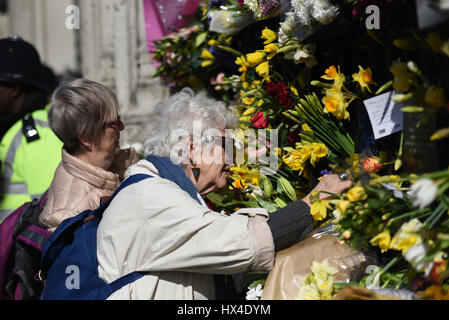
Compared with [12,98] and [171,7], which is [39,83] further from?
[171,7]

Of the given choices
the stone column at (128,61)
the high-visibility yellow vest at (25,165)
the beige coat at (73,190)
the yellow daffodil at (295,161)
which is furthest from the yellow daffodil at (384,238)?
the stone column at (128,61)

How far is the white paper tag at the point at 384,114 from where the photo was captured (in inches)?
70.9

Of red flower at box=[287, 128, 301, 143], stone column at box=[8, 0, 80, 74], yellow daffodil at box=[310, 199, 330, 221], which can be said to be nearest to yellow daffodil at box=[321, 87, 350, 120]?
yellow daffodil at box=[310, 199, 330, 221]

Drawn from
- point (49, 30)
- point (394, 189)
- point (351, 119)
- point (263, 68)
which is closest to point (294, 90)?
point (263, 68)

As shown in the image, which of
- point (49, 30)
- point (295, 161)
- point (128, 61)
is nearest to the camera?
point (295, 161)

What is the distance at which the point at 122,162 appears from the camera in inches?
109

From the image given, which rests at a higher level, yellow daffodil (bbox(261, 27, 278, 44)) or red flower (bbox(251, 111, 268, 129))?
yellow daffodil (bbox(261, 27, 278, 44))

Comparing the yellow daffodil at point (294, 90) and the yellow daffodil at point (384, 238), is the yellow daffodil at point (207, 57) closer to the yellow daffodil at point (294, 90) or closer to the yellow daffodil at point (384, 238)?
the yellow daffodil at point (294, 90)

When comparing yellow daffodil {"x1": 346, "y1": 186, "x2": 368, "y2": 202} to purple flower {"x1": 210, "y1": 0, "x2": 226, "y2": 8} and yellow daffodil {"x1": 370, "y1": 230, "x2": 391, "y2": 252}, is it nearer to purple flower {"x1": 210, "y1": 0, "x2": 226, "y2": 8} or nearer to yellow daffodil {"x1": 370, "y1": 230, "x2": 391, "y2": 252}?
yellow daffodil {"x1": 370, "y1": 230, "x2": 391, "y2": 252}

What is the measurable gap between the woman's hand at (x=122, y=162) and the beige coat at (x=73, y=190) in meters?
0.21

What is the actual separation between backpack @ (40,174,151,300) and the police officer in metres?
1.00

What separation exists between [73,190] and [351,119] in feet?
4.07

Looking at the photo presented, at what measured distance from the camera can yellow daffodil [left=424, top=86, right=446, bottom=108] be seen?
1486 mm

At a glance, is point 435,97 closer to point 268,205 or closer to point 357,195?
point 357,195
